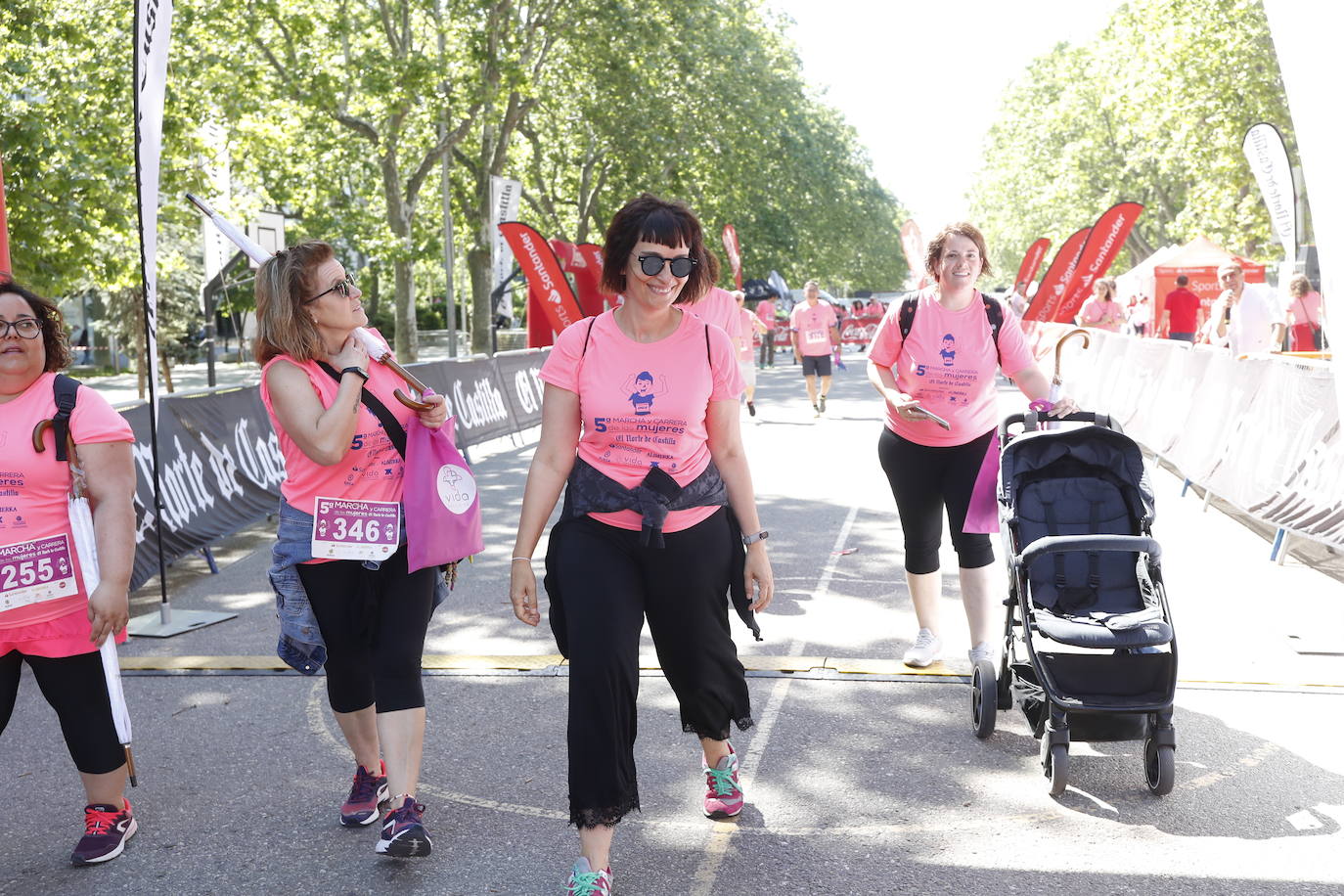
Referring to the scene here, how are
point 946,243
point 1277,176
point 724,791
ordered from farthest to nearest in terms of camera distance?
point 1277,176 < point 946,243 < point 724,791

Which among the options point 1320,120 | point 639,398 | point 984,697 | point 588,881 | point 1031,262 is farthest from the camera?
point 1031,262

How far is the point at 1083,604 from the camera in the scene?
15.0 ft

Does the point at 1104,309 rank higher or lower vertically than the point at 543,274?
lower

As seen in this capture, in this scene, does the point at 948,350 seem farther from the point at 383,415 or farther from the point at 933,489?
the point at 383,415

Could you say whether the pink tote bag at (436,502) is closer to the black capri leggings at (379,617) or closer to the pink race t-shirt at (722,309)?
the black capri leggings at (379,617)

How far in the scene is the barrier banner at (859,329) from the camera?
5015cm

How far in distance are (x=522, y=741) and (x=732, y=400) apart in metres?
1.94

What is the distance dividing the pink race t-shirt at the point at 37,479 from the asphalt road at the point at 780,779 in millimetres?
806

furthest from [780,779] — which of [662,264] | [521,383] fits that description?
[521,383]

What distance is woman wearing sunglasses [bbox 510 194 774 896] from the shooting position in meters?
3.53

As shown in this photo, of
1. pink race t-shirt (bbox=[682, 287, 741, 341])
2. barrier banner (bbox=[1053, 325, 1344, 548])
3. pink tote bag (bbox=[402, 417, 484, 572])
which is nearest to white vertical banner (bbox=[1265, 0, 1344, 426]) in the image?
pink tote bag (bbox=[402, 417, 484, 572])

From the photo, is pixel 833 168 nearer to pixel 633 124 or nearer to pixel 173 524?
pixel 633 124

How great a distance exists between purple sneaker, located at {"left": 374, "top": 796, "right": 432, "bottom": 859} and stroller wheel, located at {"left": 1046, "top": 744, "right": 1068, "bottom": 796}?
6.47 feet

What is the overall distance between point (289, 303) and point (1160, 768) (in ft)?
9.92
